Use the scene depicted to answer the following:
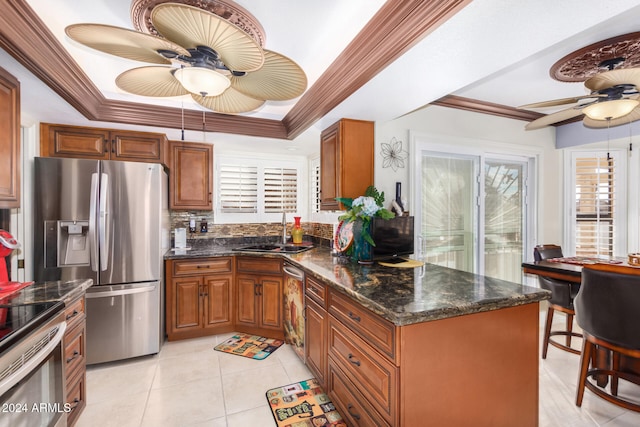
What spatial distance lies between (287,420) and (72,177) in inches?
100

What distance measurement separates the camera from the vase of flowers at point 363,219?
2309 millimetres

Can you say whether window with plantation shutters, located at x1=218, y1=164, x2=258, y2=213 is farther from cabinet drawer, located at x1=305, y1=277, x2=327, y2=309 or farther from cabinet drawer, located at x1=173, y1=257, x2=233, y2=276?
cabinet drawer, located at x1=305, y1=277, x2=327, y2=309

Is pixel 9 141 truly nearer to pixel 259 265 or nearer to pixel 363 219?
pixel 259 265

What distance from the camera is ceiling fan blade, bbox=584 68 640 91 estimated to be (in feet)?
6.11

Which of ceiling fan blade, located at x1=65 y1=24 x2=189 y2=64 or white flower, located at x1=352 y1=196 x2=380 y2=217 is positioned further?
white flower, located at x1=352 y1=196 x2=380 y2=217

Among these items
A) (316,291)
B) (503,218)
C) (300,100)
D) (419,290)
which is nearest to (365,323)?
(419,290)

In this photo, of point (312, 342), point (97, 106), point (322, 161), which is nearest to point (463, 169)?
point (322, 161)

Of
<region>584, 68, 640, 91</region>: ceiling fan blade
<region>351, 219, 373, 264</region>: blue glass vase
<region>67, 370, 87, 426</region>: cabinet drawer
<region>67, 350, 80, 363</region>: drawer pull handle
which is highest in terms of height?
<region>584, 68, 640, 91</region>: ceiling fan blade

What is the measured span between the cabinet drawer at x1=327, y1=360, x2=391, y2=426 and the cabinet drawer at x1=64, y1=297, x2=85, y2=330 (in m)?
1.59

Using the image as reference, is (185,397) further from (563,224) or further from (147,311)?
(563,224)

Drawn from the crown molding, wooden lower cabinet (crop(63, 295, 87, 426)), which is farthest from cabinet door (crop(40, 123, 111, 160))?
wooden lower cabinet (crop(63, 295, 87, 426))

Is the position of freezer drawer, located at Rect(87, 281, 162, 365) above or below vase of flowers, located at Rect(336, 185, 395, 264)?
below

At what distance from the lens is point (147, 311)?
8.81ft

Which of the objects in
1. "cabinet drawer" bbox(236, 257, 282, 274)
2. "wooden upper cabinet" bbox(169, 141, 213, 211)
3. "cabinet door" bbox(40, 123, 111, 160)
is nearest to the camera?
"cabinet door" bbox(40, 123, 111, 160)
